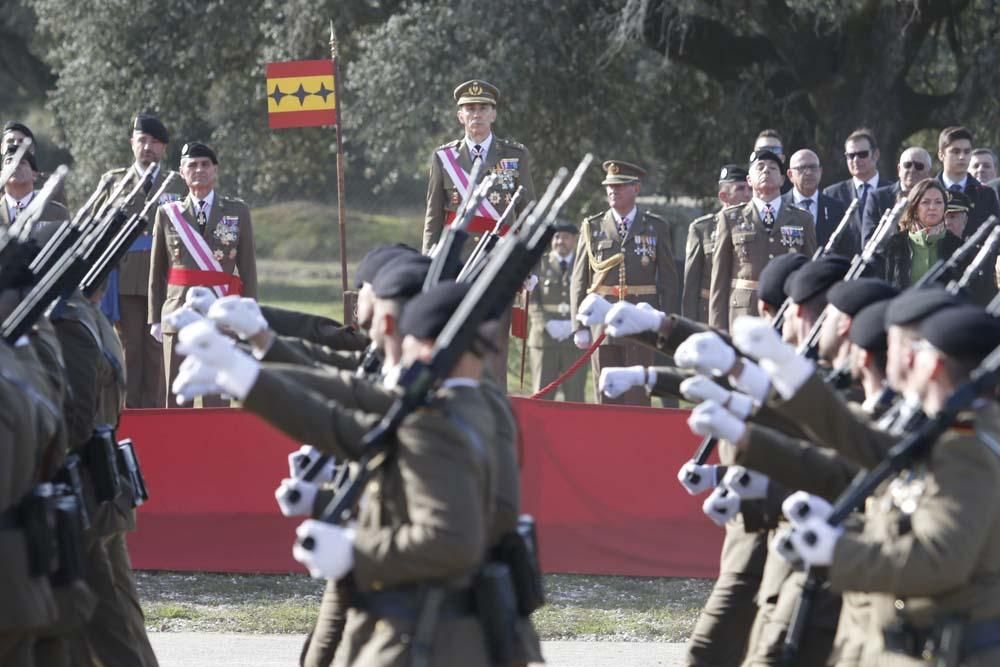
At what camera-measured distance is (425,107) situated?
17938 mm

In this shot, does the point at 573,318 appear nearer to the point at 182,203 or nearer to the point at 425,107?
the point at 182,203

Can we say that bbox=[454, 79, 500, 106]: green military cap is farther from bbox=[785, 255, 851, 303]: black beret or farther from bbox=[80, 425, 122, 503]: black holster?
bbox=[785, 255, 851, 303]: black beret

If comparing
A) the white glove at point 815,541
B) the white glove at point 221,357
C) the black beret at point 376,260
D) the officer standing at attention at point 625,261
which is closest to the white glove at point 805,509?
the white glove at point 815,541

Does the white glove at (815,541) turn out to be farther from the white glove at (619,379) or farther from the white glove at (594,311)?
the white glove at (594,311)

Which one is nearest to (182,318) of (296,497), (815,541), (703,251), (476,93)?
(296,497)

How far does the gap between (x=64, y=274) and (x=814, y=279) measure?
2.50 meters

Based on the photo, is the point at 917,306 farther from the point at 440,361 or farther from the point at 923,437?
the point at 440,361

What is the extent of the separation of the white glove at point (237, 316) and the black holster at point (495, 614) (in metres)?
1.55

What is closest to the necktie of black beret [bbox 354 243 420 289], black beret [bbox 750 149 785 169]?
black beret [bbox 750 149 785 169]

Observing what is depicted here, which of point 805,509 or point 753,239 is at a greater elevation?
point 753,239

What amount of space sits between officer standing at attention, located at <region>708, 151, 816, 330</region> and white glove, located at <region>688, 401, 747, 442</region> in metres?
6.70

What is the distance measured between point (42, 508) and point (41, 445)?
188 millimetres

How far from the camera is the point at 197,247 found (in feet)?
37.1

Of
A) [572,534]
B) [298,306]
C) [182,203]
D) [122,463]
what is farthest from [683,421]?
[298,306]
